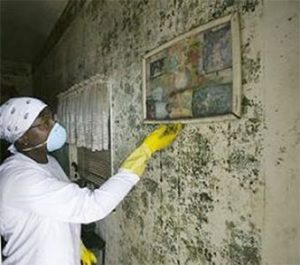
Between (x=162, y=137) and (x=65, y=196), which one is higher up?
(x=162, y=137)

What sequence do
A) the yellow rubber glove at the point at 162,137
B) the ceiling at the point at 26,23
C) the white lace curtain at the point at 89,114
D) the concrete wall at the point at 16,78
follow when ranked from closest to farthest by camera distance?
the yellow rubber glove at the point at 162,137 < the white lace curtain at the point at 89,114 < the ceiling at the point at 26,23 < the concrete wall at the point at 16,78

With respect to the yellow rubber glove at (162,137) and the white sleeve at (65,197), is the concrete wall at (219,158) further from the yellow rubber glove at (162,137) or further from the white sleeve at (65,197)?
the white sleeve at (65,197)

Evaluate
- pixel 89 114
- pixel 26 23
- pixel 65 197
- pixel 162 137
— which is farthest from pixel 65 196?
pixel 26 23

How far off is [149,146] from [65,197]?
1.26 ft

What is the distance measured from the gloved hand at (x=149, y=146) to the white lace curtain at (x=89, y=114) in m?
0.87

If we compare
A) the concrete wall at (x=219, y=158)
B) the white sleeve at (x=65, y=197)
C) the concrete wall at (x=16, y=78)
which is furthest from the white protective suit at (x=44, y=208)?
the concrete wall at (x=16, y=78)

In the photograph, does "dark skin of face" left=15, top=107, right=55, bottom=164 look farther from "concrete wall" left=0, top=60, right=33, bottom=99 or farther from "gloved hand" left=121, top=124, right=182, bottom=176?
"concrete wall" left=0, top=60, right=33, bottom=99

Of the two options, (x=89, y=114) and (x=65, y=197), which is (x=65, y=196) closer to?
(x=65, y=197)

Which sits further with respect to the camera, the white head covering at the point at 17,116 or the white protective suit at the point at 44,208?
the white head covering at the point at 17,116

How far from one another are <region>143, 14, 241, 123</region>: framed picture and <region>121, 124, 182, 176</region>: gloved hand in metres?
0.05

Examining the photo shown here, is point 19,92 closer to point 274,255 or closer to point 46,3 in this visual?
point 46,3

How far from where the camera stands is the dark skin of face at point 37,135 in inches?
57.5

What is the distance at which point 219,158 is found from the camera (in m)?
1.20

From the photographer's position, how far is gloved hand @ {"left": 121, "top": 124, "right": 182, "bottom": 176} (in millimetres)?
1371
